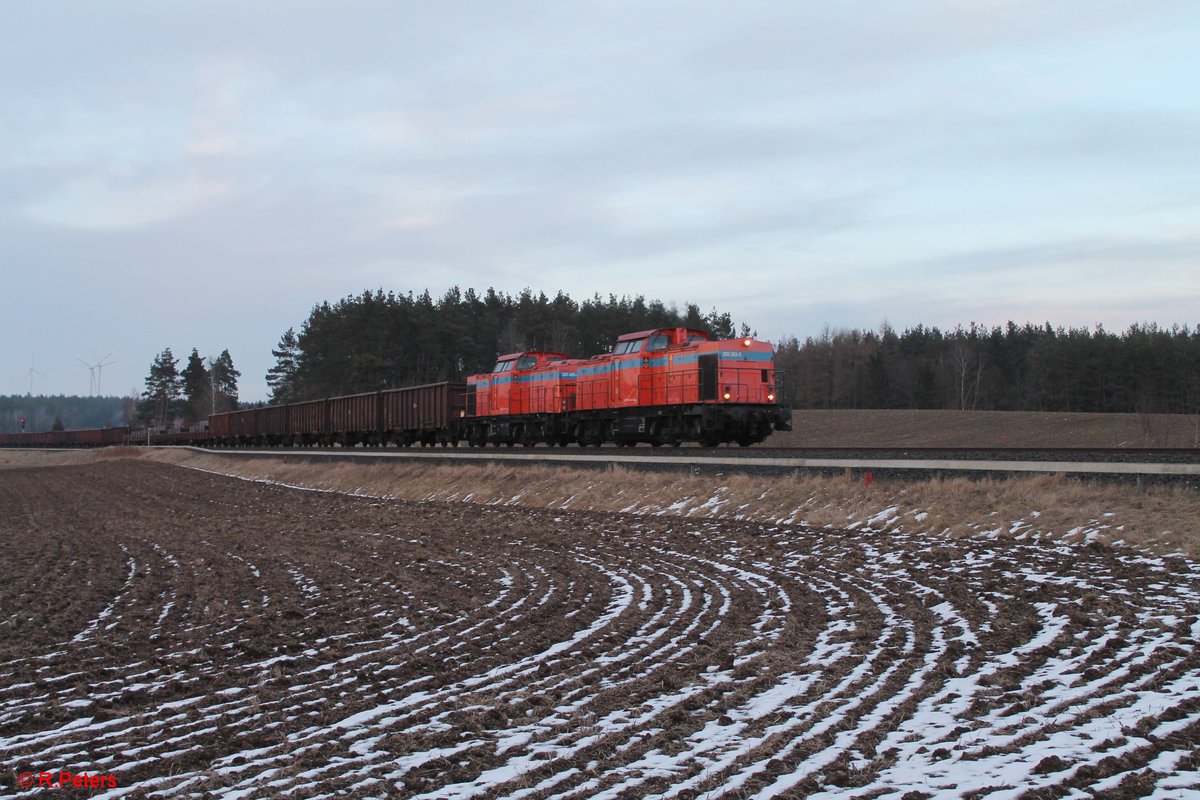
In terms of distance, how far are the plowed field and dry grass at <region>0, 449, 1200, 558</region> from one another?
3.38 ft

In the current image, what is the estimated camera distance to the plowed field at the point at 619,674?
16.1ft

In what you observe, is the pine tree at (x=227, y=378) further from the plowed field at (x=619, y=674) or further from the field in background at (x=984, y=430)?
the plowed field at (x=619, y=674)

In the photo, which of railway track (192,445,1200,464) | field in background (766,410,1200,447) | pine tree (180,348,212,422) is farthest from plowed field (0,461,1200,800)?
pine tree (180,348,212,422)

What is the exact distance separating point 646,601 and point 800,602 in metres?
1.57

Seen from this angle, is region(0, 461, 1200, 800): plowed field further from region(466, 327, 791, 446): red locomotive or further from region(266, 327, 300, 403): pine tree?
region(266, 327, 300, 403): pine tree

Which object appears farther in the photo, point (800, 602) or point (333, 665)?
point (800, 602)

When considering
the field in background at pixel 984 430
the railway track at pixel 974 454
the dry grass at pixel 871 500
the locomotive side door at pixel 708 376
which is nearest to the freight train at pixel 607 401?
the locomotive side door at pixel 708 376

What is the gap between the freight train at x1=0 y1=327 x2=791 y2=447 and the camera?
27.6 m

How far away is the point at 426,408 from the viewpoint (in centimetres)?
4331

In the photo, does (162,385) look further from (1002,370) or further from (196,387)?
(1002,370)

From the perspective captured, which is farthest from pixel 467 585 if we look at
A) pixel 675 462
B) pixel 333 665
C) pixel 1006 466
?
pixel 675 462

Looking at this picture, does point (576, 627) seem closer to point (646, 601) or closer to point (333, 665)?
point (646, 601)

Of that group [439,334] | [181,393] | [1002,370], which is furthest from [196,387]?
[1002,370]

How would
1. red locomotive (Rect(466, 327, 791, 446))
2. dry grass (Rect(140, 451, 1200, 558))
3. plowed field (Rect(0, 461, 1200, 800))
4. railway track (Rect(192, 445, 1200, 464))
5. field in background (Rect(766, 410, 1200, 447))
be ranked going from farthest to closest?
field in background (Rect(766, 410, 1200, 447)) < red locomotive (Rect(466, 327, 791, 446)) < railway track (Rect(192, 445, 1200, 464)) < dry grass (Rect(140, 451, 1200, 558)) < plowed field (Rect(0, 461, 1200, 800))
